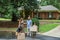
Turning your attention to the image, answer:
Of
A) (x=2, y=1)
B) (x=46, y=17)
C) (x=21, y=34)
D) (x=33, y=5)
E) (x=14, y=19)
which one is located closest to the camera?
(x=21, y=34)

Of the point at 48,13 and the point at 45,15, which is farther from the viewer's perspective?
the point at 48,13

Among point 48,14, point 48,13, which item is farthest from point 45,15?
point 48,13

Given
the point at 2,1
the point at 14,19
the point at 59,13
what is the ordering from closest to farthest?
the point at 2,1 < the point at 14,19 < the point at 59,13

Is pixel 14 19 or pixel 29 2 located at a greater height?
pixel 29 2

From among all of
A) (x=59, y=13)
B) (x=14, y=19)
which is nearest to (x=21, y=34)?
(x=14, y=19)

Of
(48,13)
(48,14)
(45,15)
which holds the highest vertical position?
(48,13)

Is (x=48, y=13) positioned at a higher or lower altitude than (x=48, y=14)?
higher

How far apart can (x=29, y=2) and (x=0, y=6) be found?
4.71 metres

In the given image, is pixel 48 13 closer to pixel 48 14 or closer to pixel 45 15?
pixel 48 14

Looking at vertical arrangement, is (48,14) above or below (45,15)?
above

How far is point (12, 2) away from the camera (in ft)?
117

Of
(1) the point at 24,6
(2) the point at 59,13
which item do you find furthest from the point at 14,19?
(2) the point at 59,13

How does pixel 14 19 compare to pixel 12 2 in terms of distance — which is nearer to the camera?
pixel 12 2

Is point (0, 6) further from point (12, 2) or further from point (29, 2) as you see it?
point (29, 2)
